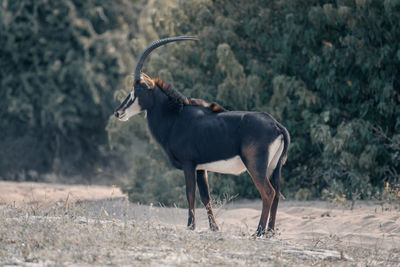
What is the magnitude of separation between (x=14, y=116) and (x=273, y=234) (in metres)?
17.5

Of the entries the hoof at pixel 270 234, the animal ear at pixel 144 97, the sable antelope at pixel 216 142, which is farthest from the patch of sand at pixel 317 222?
the animal ear at pixel 144 97

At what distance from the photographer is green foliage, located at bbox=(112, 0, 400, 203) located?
39.8ft

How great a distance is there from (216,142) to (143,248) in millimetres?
2058

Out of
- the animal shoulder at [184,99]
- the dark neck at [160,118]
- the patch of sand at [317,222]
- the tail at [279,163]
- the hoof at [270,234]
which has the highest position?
the animal shoulder at [184,99]

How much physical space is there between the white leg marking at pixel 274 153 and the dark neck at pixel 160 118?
146cm

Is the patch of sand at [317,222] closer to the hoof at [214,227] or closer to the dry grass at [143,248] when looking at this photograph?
the hoof at [214,227]

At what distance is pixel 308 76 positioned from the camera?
1345cm

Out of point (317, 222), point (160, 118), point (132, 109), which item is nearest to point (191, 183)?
point (160, 118)

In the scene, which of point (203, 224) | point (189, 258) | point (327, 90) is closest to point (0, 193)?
point (203, 224)

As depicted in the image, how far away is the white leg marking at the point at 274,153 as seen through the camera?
7.77 metres

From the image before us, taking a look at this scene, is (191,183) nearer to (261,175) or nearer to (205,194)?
(205,194)

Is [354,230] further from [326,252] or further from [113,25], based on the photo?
[113,25]

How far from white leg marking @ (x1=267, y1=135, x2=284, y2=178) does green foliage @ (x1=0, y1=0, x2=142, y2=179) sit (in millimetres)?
14859

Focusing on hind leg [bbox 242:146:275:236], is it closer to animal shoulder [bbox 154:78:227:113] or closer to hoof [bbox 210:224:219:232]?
hoof [bbox 210:224:219:232]
